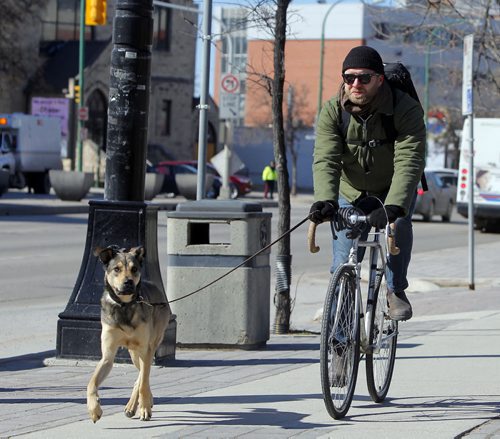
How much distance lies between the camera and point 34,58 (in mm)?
60750

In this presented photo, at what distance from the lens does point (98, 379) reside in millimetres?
6418

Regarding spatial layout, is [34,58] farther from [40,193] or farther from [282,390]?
[282,390]

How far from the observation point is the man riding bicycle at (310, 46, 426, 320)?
6.69m

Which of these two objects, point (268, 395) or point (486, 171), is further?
point (486, 171)

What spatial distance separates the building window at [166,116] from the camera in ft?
214

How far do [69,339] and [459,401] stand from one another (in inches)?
111

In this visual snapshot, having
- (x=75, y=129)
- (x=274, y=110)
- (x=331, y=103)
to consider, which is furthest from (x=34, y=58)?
(x=331, y=103)

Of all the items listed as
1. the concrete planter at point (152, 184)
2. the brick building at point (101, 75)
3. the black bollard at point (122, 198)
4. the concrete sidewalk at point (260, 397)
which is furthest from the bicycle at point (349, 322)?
the brick building at point (101, 75)

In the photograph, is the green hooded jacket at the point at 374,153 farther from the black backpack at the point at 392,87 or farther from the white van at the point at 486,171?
the white van at the point at 486,171

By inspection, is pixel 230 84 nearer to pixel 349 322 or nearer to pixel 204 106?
pixel 204 106

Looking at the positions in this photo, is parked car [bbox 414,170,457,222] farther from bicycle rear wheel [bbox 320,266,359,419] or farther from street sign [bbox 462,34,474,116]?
bicycle rear wheel [bbox 320,266,359,419]

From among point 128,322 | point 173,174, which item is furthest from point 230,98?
point 173,174

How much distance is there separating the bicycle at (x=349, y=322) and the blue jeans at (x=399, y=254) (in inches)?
2.5

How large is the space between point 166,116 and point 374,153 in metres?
59.0
